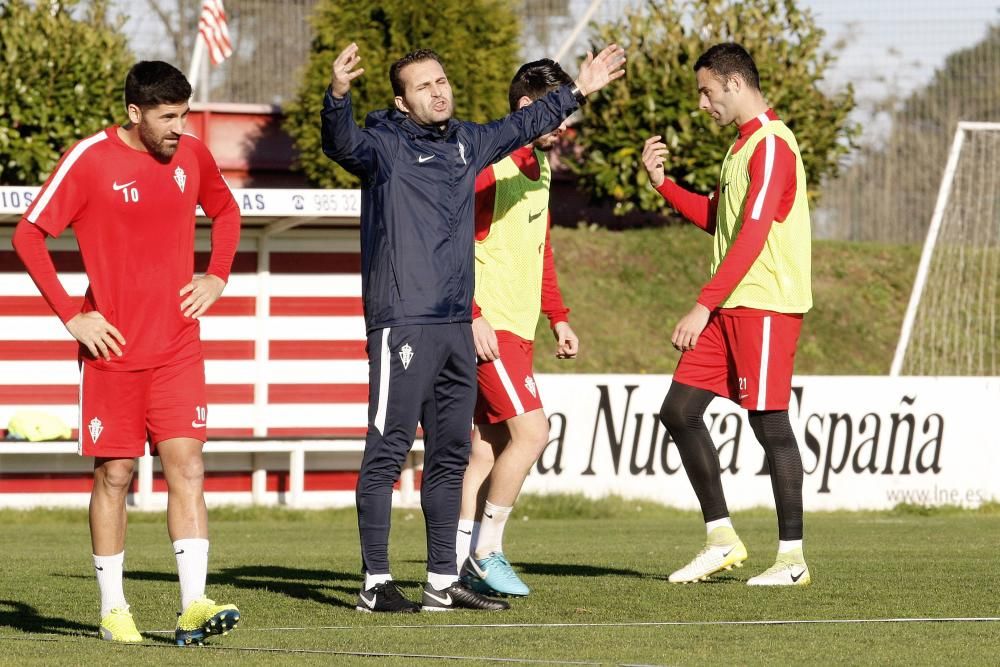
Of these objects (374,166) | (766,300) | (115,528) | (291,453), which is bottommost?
(291,453)

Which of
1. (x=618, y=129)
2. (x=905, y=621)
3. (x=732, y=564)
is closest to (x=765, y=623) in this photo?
(x=905, y=621)

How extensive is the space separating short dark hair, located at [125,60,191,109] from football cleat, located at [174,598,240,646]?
5.64ft

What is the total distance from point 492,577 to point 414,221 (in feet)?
5.44

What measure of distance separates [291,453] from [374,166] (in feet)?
32.0

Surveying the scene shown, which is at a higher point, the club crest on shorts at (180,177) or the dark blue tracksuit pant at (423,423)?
the club crest on shorts at (180,177)

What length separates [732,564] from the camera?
25.6 feet

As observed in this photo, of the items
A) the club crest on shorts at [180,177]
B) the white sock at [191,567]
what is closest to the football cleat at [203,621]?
the white sock at [191,567]

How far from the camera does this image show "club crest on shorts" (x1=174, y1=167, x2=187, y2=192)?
612 centimetres

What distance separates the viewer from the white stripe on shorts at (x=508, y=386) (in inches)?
294

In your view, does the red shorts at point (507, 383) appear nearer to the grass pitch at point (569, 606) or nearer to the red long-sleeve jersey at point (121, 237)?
the grass pitch at point (569, 606)

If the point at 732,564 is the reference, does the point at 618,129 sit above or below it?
Answer: above

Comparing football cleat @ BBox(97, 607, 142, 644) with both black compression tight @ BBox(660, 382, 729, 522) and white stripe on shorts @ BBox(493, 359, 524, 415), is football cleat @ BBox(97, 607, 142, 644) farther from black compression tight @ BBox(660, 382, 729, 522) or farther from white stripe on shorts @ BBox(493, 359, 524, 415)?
black compression tight @ BBox(660, 382, 729, 522)

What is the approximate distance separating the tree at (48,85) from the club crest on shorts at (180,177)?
16610 mm

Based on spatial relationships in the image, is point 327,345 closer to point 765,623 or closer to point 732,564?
point 732,564
